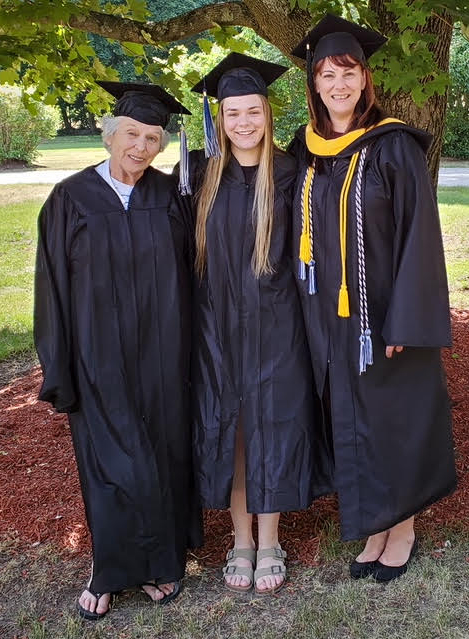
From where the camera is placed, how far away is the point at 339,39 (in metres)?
3.02

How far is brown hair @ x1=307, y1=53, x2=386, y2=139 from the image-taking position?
9.86 ft

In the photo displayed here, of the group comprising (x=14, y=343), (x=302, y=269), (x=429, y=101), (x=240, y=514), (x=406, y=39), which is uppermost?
(x=406, y=39)

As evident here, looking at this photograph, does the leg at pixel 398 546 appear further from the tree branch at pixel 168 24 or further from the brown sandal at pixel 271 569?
the tree branch at pixel 168 24

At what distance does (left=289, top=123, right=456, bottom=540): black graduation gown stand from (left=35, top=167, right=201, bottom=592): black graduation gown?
555mm

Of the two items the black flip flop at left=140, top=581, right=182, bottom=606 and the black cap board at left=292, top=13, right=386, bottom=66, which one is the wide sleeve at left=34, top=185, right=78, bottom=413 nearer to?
the black flip flop at left=140, top=581, right=182, bottom=606

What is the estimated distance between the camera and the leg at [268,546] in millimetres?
3373

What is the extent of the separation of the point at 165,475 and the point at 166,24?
2867 millimetres

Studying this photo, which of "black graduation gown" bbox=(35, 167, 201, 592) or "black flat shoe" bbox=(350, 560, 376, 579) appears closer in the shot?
"black graduation gown" bbox=(35, 167, 201, 592)

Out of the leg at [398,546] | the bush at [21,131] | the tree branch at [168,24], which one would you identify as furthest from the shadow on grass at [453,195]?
the bush at [21,131]

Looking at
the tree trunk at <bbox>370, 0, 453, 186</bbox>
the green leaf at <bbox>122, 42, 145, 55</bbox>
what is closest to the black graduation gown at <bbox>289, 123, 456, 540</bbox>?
the tree trunk at <bbox>370, 0, 453, 186</bbox>

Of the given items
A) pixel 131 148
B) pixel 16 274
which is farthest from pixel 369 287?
pixel 16 274

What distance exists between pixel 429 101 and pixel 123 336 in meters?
2.41

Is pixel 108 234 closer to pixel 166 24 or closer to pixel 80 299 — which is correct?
pixel 80 299

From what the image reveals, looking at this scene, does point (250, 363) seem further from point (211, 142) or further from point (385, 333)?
point (211, 142)
